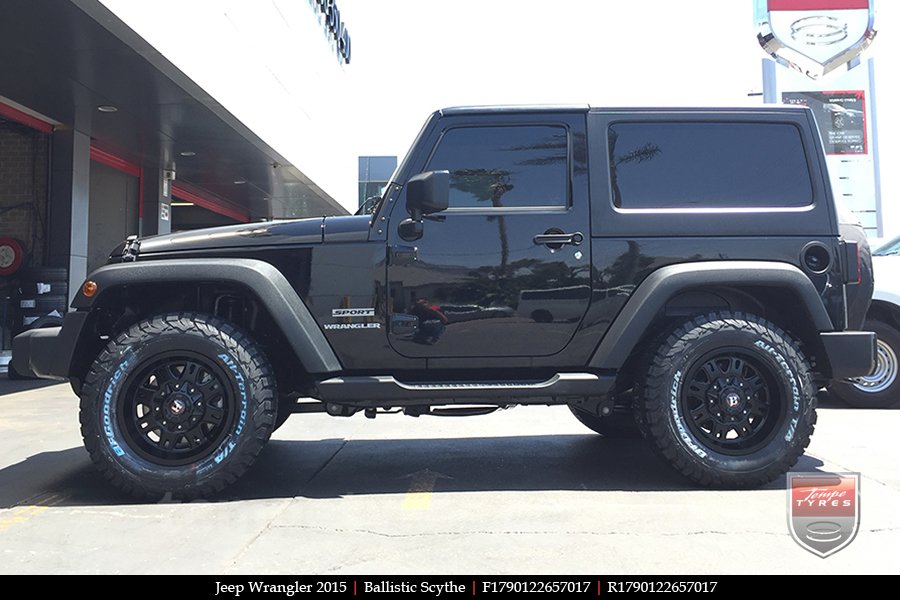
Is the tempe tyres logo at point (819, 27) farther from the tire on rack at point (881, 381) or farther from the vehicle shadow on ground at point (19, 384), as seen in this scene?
the vehicle shadow on ground at point (19, 384)

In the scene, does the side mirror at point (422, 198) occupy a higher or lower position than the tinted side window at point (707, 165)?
lower

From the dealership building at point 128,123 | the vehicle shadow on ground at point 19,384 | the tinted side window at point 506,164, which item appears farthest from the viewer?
the vehicle shadow on ground at point 19,384

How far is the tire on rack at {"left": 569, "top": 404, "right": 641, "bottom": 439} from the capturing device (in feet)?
17.8

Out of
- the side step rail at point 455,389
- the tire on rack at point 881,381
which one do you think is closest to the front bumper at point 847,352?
the side step rail at point 455,389

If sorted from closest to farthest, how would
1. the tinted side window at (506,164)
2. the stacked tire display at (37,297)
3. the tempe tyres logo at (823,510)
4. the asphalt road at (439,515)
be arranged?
the asphalt road at (439,515) → the tempe tyres logo at (823,510) → the tinted side window at (506,164) → the stacked tire display at (37,297)

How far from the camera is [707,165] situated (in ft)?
14.1

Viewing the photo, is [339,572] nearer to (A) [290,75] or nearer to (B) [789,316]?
(B) [789,316]

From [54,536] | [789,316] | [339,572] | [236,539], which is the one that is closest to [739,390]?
[789,316]

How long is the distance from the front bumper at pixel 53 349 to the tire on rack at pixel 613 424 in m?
3.37

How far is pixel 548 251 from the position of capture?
4.11 m

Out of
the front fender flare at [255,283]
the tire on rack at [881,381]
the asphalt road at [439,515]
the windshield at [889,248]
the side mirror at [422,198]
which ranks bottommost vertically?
the asphalt road at [439,515]

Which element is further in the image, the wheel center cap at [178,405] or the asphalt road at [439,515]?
the wheel center cap at [178,405]

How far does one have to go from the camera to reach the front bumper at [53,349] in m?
3.93

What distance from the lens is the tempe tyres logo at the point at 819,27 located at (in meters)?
20.7
